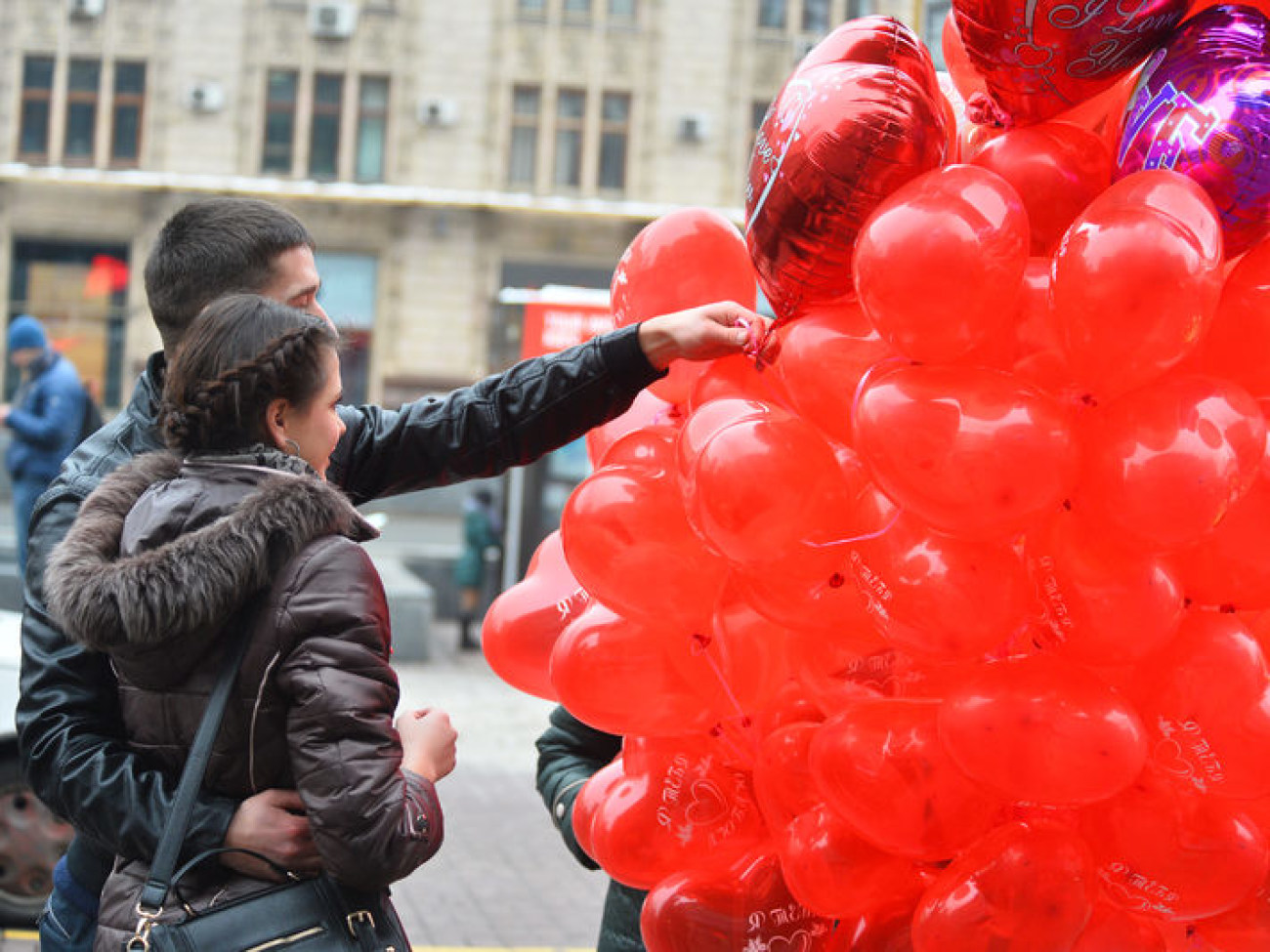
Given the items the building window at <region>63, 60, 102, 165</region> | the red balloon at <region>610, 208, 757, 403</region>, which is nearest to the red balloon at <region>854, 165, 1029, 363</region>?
the red balloon at <region>610, 208, 757, 403</region>

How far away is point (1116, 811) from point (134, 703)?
1344 millimetres

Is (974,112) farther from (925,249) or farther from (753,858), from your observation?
(753,858)

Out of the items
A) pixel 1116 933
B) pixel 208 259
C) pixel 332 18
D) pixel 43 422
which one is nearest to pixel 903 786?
pixel 1116 933

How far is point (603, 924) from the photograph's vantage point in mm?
2959

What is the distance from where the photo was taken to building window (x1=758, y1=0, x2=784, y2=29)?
25547 millimetres

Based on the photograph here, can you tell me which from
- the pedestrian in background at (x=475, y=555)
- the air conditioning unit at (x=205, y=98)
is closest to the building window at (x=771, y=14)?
the air conditioning unit at (x=205, y=98)

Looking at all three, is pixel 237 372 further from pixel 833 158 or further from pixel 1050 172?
pixel 1050 172

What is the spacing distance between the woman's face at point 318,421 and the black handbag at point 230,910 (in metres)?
0.32

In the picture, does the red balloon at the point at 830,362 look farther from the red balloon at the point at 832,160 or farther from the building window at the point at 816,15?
the building window at the point at 816,15

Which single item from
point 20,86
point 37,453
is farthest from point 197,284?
point 20,86

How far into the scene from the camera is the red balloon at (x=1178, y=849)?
76.2 inches

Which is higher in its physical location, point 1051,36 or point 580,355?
point 1051,36

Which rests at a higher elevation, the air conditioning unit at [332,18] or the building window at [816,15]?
the building window at [816,15]

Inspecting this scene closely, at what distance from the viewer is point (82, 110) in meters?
25.3
